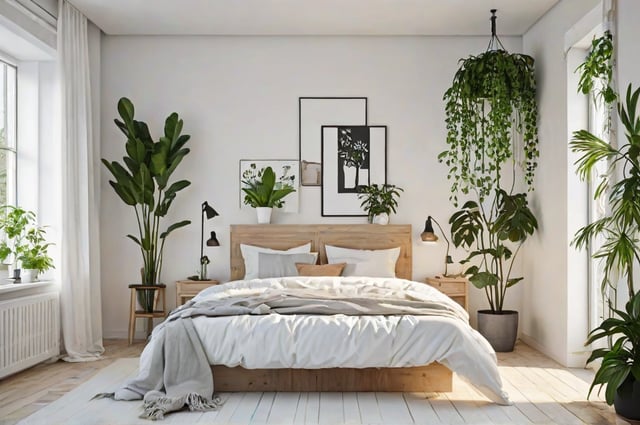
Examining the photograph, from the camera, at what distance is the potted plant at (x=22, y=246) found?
576cm

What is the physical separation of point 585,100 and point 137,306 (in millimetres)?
4367

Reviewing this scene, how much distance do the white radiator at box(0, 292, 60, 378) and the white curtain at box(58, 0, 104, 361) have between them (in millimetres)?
125

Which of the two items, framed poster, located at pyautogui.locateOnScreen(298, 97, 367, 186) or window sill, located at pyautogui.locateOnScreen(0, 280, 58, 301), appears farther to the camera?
framed poster, located at pyautogui.locateOnScreen(298, 97, 367, 186)

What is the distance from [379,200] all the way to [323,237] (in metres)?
0.63

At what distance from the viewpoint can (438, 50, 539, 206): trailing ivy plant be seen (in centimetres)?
641

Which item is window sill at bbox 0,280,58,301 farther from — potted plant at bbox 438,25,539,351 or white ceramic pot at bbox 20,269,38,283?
potted plant at bbox 438,25,539,351

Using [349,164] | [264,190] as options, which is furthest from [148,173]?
[349,164]

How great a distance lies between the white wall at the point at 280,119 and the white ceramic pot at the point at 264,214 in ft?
0.64

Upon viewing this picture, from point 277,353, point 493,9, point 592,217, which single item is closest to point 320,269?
point 277,353

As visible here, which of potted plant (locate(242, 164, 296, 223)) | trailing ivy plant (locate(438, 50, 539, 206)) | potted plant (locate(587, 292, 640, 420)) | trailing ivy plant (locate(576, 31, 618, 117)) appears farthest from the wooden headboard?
potted plant (locate(587, 292, 640, 420))

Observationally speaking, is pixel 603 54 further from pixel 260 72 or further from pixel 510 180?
pixel 260 72

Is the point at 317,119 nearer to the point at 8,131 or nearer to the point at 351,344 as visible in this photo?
the point at 8,131

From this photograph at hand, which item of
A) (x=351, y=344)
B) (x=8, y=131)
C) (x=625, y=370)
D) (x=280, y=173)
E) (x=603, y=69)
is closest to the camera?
(x=625, y=370)

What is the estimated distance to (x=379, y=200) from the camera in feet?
22.9
